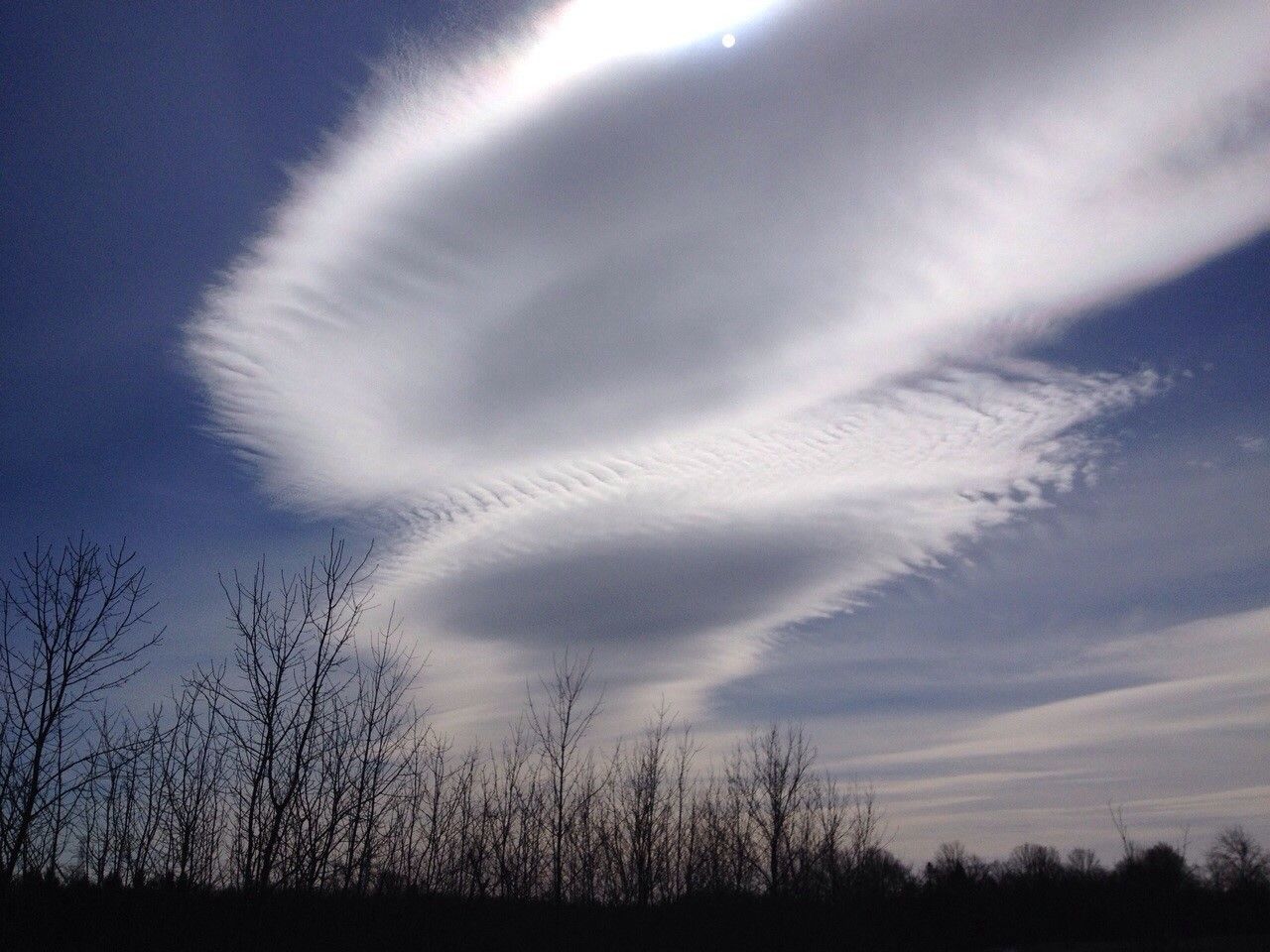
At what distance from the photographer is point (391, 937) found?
688 inches

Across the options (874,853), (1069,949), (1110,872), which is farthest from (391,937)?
(1110,872)

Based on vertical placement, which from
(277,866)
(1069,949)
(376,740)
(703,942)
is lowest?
(1069,949)

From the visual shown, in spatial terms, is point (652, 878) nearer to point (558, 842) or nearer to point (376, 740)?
point (558, 842)

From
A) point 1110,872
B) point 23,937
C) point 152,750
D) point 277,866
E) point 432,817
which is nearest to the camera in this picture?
point 277,866

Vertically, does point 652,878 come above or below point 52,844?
below

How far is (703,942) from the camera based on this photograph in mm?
25016

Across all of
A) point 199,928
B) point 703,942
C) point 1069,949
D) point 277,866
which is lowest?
point 1069,949

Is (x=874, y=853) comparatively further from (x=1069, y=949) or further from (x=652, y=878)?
(x=652, y=878)

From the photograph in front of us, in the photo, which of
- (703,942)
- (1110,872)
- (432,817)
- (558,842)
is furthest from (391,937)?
(1110,872)

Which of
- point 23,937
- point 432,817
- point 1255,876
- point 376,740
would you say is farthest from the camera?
point 1255,876

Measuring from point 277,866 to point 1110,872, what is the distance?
5194 centimetres

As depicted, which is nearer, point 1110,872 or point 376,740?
point 376,740

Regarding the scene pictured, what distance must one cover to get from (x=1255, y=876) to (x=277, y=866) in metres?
52.1

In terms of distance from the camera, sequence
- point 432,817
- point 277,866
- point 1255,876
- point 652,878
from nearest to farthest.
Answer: point 277,866, point 432,817, point 652,878, point 1255,876
